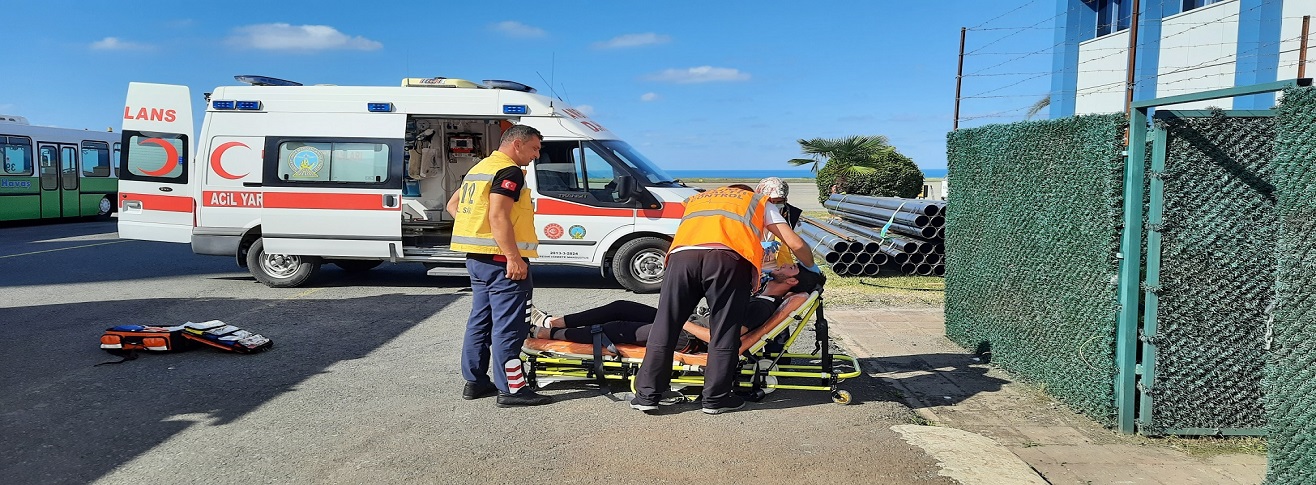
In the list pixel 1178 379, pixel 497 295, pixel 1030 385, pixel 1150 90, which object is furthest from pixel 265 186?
pixel 1150 90

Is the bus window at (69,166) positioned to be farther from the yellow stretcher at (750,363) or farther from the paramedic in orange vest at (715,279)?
the paramedic in orange vest at (715,279)

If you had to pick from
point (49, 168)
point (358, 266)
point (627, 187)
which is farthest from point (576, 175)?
point (49, 168)

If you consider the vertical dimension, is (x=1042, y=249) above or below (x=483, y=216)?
below

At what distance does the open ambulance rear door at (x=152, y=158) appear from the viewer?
11.5 meters

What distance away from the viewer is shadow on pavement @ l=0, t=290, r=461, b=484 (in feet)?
15.9

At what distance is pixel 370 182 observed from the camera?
10609 mm

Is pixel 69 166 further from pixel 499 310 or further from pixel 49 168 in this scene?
pixel 499 310

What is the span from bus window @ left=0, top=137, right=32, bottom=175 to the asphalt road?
1669 cm

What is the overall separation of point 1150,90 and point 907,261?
11.9 m

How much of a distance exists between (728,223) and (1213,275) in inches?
98.5

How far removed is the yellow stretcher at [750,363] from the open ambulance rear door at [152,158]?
24.7ft

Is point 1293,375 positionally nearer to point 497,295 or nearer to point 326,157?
point 497,295

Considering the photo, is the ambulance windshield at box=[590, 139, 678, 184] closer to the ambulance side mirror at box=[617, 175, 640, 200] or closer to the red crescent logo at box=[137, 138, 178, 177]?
the ambulance side mirror at box=[617, 175, 640, 200]

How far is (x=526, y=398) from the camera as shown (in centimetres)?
566
